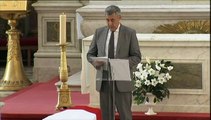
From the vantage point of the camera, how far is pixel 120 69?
618 cm

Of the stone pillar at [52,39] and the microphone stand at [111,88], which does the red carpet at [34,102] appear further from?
the stone pillar at [52,39]

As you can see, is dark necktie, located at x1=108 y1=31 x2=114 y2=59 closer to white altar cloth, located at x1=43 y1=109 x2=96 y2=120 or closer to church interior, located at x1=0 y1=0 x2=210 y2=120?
church interior, located at x1=0 y1=0 x2=210 y2=120

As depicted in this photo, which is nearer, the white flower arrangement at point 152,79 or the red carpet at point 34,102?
the white flower arrangement at point 152,79

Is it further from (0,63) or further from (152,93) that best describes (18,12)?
(0,63)

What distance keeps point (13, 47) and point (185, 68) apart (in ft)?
14.3

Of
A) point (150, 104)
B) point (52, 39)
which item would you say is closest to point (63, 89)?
point (150, 104)

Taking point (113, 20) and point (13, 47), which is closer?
point (113, 20)

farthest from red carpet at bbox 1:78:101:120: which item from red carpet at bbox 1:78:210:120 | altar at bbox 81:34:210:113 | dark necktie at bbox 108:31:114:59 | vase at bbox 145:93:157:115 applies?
altar at bbox 81:34:210:113

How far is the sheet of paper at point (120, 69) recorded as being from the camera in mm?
6156

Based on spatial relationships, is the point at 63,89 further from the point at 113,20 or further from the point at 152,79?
the point at 113,20

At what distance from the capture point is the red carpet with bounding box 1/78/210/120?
25.2ft

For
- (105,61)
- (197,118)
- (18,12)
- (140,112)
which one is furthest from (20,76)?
(105,61)

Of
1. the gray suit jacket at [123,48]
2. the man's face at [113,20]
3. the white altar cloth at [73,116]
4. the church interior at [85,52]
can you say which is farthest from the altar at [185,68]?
the white altar cloth at [73,116]

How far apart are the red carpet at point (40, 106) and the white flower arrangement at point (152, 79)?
27cm
